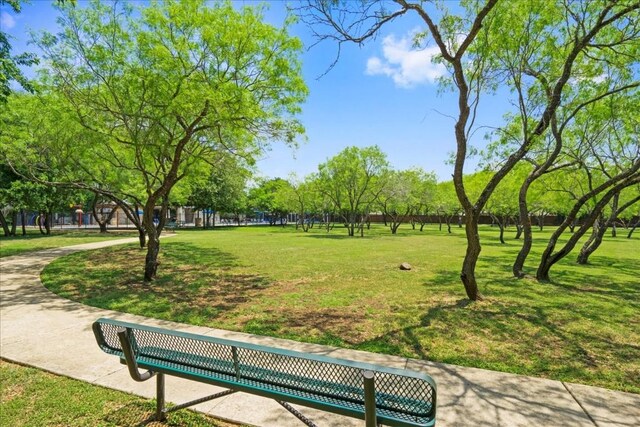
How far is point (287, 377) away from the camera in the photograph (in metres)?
2.37

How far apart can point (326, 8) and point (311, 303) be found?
232 inches

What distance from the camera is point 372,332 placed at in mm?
Result: 5488

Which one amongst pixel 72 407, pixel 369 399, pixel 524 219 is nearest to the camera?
pixel 369 399

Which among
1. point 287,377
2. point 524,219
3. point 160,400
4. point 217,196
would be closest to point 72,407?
point 160,400

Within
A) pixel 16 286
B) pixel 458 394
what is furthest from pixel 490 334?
pixel 16 286

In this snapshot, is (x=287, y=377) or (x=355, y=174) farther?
(x=355, y=174)

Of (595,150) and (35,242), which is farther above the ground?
(595,150)

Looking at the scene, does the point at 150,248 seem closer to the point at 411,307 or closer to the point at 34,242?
the point at 411,307

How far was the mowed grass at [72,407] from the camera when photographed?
3.01 metres

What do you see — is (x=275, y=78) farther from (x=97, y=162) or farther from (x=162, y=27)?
(x=97, y=162)

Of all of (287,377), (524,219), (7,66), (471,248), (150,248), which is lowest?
(287,377)

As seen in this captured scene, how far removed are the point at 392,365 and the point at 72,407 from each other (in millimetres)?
3415

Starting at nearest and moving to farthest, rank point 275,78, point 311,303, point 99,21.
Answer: point 311,303, point 99,21, point 275,78

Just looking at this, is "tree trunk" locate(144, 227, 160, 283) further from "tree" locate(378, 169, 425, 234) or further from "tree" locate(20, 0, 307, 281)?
"tree" locate(378, 169, 425, 234)
